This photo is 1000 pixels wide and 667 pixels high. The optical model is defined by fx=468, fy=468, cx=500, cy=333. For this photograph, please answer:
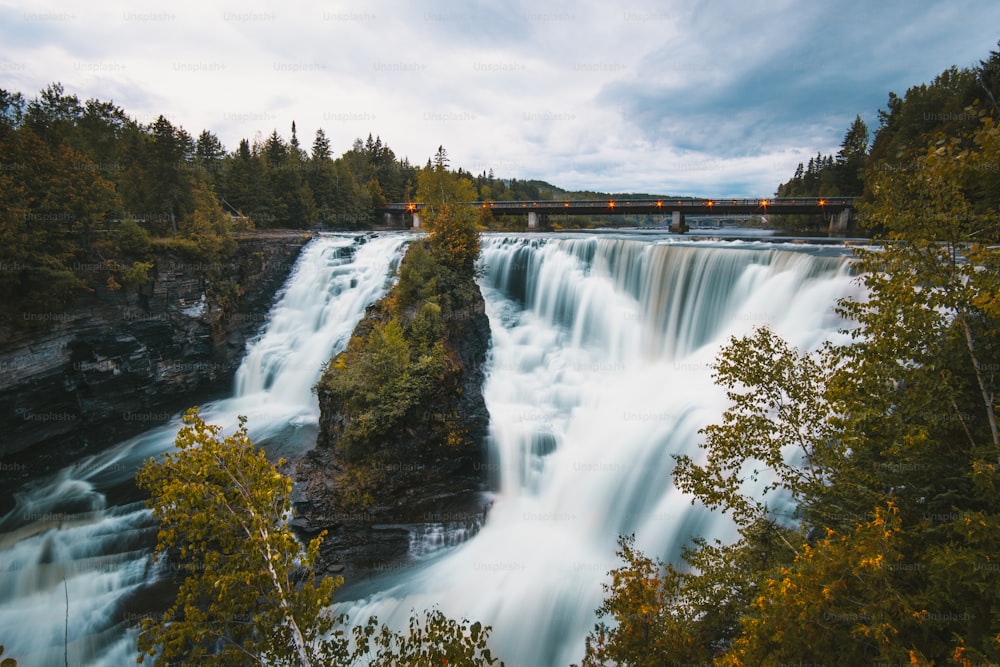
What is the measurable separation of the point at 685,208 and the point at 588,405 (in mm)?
30089

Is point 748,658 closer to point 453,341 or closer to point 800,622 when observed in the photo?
point 800,622

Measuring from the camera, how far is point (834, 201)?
37.7 metres

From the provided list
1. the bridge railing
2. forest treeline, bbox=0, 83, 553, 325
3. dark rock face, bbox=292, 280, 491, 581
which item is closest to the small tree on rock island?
dark rock face, bbox=292, 280, 491, 581

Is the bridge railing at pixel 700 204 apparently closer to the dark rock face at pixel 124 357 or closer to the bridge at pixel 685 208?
the bridge at pixel 685 208

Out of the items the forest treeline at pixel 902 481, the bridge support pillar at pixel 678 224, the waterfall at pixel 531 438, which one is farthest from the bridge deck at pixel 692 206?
the forest treeline at pixel 902 481

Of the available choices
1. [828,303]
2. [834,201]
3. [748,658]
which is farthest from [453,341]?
[834,201]

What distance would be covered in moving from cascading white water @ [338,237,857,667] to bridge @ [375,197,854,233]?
1286 cm

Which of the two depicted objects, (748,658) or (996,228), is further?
(996,228)

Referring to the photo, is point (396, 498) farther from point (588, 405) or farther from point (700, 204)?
point (700, 204)

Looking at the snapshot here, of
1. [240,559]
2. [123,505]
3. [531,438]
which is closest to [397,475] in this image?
[531,438]

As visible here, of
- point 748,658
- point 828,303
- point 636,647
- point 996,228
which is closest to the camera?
point 748,658

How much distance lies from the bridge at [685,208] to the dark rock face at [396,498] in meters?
21.3

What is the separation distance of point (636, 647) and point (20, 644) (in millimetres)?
15632

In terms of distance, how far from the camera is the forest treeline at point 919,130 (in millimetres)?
5977
